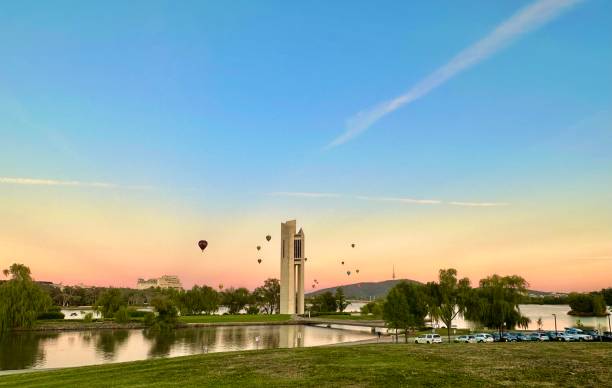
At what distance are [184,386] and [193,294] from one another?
125839mm

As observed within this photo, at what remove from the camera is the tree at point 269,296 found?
175 meters

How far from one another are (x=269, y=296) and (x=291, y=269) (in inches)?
1016

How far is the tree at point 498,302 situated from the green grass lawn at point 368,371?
35.8 meters

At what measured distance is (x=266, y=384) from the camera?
74.9 feet

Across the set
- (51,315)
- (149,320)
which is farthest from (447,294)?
(51,315)

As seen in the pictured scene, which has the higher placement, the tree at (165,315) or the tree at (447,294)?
the tree at (447,294)

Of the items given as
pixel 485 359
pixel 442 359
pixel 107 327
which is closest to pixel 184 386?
pixel 442 359

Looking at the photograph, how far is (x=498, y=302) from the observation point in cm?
6894

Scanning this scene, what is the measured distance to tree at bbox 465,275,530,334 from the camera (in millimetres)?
68806

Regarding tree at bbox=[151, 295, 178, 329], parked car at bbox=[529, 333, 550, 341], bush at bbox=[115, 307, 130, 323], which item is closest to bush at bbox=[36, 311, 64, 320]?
bush at bbox=[115, 307, 130, 323]

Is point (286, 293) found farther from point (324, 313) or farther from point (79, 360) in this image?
point (79, 360)

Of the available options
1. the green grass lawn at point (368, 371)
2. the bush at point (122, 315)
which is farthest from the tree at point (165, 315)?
the green grass lawn at point (368, 371)

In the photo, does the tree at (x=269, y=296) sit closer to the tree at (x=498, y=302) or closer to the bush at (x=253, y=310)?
the bush at (x=253, y=310)

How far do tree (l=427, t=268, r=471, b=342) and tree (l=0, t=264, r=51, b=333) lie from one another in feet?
265
